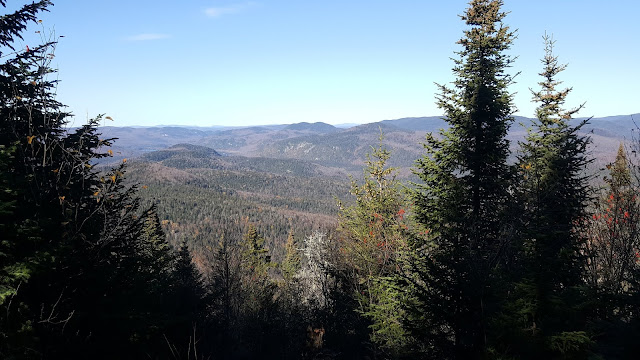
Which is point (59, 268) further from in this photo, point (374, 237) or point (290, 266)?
point (290, 266)

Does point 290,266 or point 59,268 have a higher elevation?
point 59,268

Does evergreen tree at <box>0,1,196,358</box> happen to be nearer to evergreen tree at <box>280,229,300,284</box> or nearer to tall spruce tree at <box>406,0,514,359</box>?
tall spruce tree at <box>406,0,514,359</box>

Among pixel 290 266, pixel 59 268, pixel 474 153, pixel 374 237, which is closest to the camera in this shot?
pixel 59 268

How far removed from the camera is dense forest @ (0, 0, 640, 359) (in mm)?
4887

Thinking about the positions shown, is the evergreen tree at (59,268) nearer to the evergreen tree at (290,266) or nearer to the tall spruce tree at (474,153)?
the tall spruce tree at (474,153)

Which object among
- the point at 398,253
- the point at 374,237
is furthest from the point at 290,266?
the point at 398,253

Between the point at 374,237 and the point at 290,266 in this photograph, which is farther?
the point at 290,266

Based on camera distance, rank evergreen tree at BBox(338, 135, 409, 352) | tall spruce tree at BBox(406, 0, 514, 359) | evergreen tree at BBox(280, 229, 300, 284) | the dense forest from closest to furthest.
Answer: the dense forest
tall spruce tree at BBox(406, 0, 514, 359)
evergreen tree at BBox(338, 135, 409, 352)
evergreen tree at BBox(280, 229, 300, 284)

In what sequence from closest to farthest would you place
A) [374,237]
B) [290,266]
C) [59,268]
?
[59,268] < [374,237] < [290,266]

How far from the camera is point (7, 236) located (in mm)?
5422

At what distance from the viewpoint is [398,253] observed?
36.4 feet

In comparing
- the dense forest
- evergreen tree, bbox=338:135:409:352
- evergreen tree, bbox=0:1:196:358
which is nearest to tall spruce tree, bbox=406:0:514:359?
the dense forest

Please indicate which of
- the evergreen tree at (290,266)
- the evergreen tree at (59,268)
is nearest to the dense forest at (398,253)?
the evergreen tree at (59,268)

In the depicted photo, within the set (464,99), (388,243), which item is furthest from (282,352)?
(464,99)
